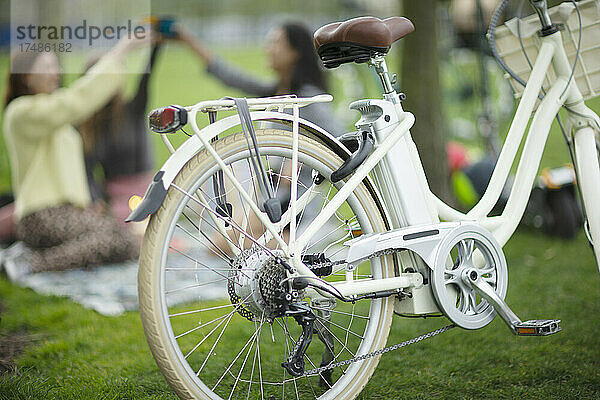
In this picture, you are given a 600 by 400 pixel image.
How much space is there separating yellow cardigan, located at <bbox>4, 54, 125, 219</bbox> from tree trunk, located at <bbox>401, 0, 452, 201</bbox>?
6.92ft

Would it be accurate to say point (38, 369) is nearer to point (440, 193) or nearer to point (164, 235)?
point (164, 235)

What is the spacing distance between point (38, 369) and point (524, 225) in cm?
398

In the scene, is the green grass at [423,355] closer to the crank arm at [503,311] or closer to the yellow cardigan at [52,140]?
the crank arm at [503,311]

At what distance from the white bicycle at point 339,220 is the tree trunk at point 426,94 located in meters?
2.38

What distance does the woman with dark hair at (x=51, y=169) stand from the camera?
15.6 feet

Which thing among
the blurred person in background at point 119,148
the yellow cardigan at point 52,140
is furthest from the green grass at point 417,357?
the blurred person in background at point 119,148

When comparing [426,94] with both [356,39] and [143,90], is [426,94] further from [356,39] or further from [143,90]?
[356,39]

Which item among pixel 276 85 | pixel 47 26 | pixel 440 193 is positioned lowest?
pixel 440 193

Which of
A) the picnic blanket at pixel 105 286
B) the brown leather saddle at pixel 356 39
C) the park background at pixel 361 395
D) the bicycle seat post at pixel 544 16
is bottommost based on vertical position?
the picnic blanket at pixel 105 286

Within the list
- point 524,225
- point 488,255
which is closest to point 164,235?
point 488,255

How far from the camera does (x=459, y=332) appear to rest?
337 cm

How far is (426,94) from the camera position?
5.16 meters

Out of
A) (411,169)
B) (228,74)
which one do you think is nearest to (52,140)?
(228,74)

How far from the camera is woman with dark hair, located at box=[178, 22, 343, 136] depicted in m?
5.22
